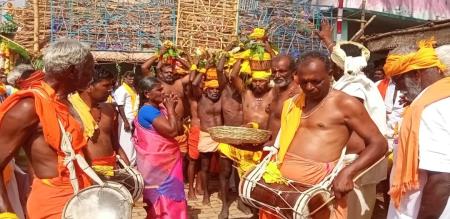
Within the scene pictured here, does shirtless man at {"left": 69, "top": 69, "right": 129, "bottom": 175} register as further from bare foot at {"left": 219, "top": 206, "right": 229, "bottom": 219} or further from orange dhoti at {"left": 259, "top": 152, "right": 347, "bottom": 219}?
bare foot at {"left": 219, "top": 206, "right": 229, "bottom": 219}

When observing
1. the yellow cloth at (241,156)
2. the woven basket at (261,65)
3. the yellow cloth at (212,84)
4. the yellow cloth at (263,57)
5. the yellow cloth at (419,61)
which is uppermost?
the yellow cloth at (419,61)

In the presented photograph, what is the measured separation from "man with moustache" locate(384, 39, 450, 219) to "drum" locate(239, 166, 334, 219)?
0.57 meters

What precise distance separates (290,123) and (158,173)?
1833mm

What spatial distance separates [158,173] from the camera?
5.36 metres

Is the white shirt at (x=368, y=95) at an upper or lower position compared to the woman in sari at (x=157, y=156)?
upper

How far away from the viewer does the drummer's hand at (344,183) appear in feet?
11.6

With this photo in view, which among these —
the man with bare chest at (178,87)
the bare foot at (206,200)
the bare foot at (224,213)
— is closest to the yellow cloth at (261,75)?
the man with bare chest at (178,87)

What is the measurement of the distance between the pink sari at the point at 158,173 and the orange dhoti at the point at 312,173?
1.73 m

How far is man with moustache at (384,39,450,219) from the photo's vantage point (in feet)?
8.59

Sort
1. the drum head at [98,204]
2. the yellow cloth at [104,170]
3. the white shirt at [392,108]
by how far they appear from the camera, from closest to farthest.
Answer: the drum head at [98,204] < the yellow cloth at [104,170] < the white shirt at [392,108]

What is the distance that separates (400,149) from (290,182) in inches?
39.2

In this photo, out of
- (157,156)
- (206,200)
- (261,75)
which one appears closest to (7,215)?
(157,156)

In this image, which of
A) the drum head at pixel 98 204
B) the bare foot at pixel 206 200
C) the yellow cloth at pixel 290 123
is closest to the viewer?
the drum head at pixel 98 204

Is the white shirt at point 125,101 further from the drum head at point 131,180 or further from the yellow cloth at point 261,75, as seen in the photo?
the drum head at point 131,180
